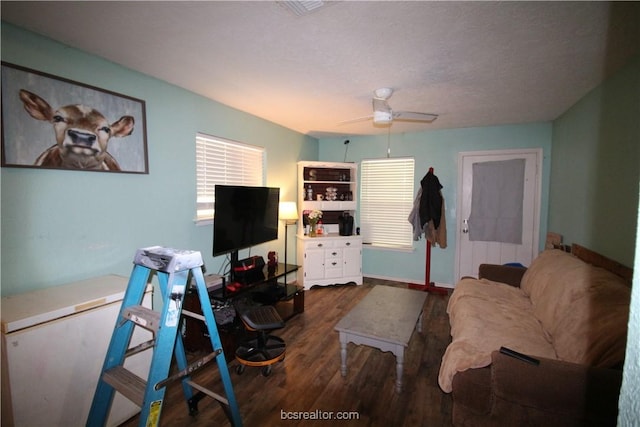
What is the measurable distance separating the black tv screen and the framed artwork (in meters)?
0.69

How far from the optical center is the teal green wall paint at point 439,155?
3.93 meters

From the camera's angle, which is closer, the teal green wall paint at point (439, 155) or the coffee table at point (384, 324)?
the coffee table at point (384, 324)

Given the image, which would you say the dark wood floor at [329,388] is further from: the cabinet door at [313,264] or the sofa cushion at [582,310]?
the cabinet door at [313,264]

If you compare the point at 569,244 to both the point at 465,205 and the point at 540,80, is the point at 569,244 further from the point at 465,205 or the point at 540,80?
the point at 540,80

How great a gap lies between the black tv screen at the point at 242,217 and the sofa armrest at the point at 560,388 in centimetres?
224

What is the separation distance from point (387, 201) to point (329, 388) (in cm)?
327

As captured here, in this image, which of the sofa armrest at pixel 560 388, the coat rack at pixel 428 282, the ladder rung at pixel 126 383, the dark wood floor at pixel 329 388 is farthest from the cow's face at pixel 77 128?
the coat rack at pixel 428 282

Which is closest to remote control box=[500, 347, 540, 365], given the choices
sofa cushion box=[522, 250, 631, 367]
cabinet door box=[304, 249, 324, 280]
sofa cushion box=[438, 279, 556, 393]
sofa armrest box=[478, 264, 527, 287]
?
sofa cushion box=[438, 279, 556, 393]

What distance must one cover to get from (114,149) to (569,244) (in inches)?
170

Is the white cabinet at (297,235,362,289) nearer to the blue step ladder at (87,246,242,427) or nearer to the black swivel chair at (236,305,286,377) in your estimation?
the black swivel chair at (236,305,286,377)

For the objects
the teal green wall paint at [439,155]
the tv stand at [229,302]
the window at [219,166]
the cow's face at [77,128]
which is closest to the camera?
the cow's face at [77,128]

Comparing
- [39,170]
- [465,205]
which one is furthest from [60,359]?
[465,205]

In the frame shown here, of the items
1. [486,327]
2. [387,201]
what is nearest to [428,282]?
[387,201]

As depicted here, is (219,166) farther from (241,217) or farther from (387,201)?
(387,201)
